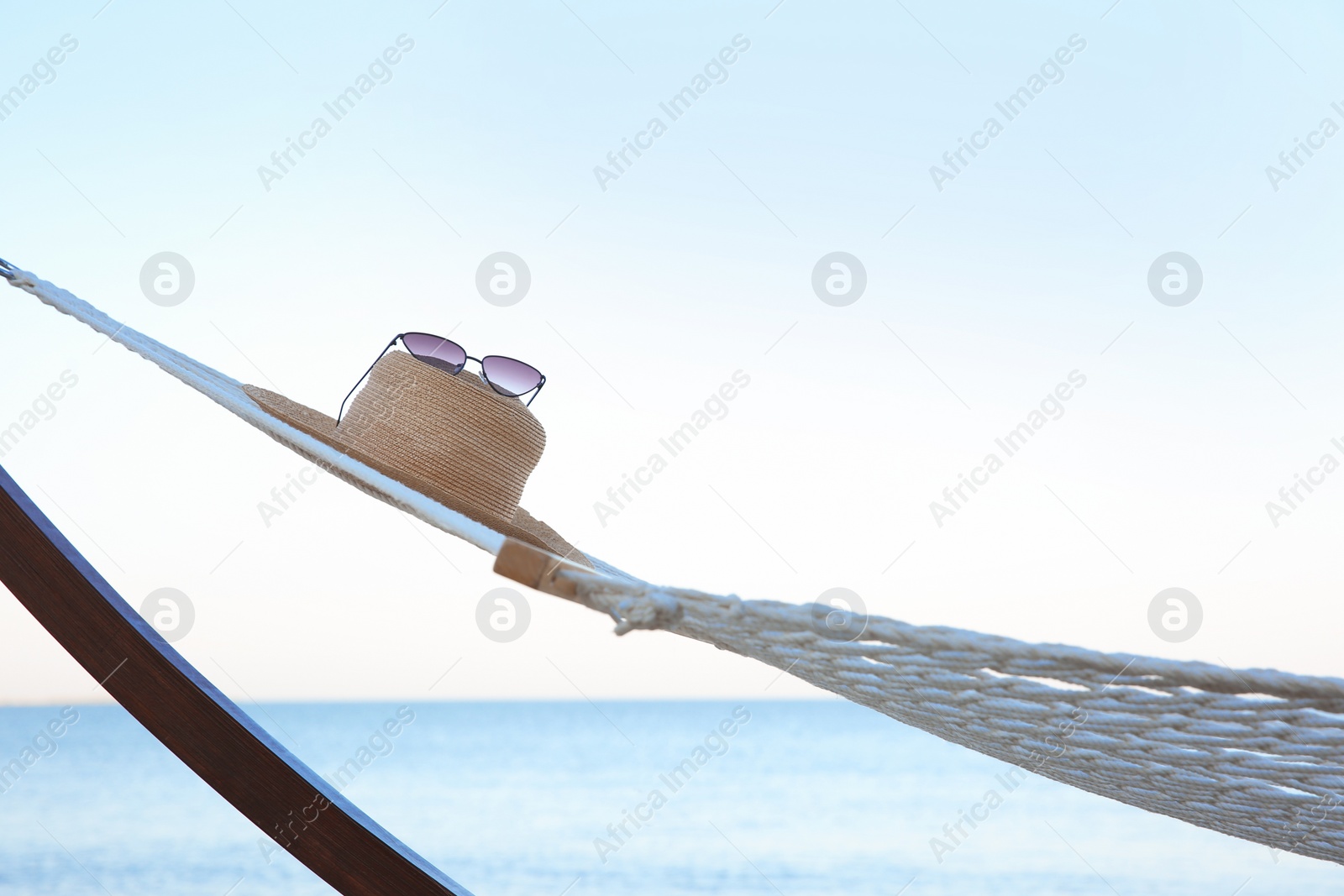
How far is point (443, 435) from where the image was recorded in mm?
1688

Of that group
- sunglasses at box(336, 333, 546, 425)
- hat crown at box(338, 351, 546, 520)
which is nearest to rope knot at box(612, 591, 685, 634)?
hat crown at box(338, 351, 546, 520)

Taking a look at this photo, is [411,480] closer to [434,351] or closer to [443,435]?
[443,435]

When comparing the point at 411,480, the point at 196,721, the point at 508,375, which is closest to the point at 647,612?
the point at 196,721

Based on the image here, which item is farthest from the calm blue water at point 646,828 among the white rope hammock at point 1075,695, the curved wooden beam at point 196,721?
the white rope hammock at point 1075,695

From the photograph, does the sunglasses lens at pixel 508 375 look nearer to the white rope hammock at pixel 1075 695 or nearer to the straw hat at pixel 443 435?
the straw hat at pixel 443 435

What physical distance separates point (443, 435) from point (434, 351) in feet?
0.59

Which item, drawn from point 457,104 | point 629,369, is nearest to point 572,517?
point 629,369

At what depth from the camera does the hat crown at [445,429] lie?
65.7 inches

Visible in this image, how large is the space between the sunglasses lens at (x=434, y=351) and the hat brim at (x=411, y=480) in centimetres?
19

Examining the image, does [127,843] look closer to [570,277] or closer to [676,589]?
[570,277]

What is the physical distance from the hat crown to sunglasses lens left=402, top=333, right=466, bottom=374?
0.6 inches

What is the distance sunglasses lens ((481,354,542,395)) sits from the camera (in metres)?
1.80

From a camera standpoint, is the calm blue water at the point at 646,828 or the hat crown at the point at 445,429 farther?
the calm blue water at the point at 646,828

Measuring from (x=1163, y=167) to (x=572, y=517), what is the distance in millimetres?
6726
